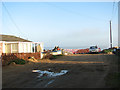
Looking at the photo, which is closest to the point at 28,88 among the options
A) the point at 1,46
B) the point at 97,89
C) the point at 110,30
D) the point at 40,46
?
the point at 97,89

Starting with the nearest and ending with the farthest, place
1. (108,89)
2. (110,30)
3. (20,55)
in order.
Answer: (108,89) < (20,55) < (110,30)

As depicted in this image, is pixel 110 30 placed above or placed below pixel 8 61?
above

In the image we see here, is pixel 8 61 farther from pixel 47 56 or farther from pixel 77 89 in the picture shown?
pixel 77 89

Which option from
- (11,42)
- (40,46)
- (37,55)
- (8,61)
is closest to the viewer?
(8,61)

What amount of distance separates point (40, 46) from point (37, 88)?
16855 mm

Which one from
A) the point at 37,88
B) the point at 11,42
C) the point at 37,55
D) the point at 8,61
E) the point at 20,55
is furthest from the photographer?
the point at 37,55

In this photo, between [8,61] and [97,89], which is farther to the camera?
[8,61]

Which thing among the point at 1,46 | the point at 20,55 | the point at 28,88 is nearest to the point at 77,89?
the point at 28,88

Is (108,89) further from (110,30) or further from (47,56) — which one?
(110,30)

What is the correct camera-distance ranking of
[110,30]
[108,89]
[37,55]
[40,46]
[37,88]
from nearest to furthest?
[108,89] → [37,88] → [37,55] → [40,46] → [110,30]

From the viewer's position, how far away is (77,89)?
5.68 metres

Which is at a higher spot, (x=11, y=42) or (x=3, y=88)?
(x=11, y=42)

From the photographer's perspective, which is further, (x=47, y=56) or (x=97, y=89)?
(x=47, y=56)

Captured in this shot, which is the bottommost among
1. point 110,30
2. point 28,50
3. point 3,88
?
point 3,88
